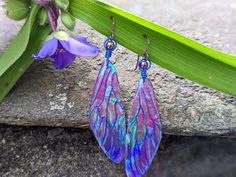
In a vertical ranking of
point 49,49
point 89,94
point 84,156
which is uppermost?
point 49,49

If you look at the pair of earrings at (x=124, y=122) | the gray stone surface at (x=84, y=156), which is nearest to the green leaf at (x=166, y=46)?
the pair of earrings at (x=124, y=122)

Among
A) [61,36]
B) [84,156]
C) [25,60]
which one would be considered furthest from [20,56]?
[84,156]

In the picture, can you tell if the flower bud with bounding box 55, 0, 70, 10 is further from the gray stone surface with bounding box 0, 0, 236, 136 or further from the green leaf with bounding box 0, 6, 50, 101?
the gray stone surface with bounding box 0, 0, 236, 136

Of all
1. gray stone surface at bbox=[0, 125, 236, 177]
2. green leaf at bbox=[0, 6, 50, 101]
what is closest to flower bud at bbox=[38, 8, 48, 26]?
green leaf at bbox=[0, 6, 50, 101]

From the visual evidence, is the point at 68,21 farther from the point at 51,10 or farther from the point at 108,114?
the point at 108,114

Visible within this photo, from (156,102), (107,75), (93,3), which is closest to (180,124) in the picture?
(156,102)

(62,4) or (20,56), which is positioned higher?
(62,4)

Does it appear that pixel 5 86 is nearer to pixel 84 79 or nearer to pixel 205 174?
pixel 84 79

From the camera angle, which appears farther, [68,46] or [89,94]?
[89,94]
